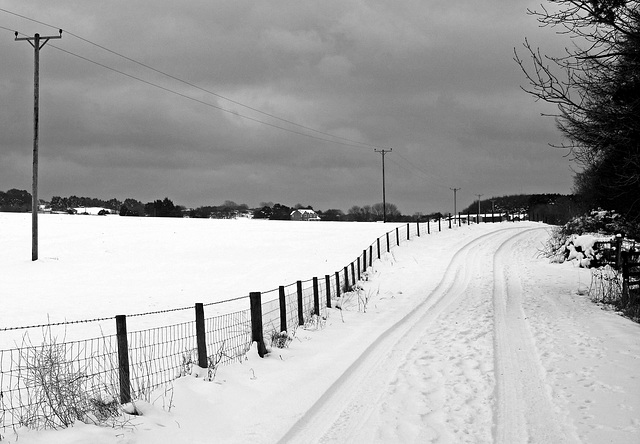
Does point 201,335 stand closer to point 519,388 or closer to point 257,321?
point 257,321

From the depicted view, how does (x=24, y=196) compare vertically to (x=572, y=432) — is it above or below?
above

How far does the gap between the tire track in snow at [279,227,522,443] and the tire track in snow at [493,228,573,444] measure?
2.69 ft

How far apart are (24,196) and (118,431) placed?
122455 mm

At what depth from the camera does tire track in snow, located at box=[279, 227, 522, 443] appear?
6.28m

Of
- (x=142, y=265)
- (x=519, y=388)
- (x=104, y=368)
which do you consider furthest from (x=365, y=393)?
(x=142, y=265)

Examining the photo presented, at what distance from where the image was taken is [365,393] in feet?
25.7

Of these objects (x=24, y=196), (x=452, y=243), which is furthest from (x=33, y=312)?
(x=24, y=196)

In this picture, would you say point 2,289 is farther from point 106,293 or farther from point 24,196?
point 24,196

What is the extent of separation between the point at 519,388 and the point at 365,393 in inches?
86.3

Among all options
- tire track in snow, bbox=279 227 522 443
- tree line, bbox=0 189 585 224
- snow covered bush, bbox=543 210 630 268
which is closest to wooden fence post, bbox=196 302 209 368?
tire track in snow, bbox=279 227 522 443

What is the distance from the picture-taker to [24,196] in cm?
11362

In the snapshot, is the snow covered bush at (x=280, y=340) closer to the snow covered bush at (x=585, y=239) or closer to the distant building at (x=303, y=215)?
the snow covered bush at (x=585, y=239)

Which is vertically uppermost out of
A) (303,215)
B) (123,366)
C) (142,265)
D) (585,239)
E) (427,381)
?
(303,215)

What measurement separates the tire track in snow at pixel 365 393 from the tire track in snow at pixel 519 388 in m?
0.82
